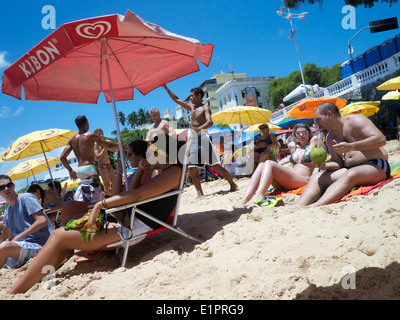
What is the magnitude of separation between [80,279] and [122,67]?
279 cm

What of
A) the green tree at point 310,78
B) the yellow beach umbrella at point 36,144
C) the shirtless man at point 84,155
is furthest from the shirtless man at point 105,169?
the green tree at point 310,78

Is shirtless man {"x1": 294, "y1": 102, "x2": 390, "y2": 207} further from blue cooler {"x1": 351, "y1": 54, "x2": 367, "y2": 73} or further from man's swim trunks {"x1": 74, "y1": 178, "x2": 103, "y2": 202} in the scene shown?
blue cooler {"x1": 351, "y1": 54, "x2": 367, "y2": 73}

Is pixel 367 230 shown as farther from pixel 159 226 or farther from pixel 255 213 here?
pixel 159 226

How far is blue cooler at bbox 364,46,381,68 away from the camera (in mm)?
17352

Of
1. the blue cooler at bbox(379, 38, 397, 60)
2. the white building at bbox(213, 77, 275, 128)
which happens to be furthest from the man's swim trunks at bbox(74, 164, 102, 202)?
the white building at bbox(213, 77, 275, 128)

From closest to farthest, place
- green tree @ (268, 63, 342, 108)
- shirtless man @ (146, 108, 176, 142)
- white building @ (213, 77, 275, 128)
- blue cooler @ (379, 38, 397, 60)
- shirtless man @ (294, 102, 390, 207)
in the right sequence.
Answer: shirtless man @ (294, 102, 390, 207) < shirtless man @ (146, 108, 176, 142) < blue cooler @ (379, 38, 397, 60) < green tree @ (268, 63, 342, 108) < white building @ (213, 77, 275, 128)

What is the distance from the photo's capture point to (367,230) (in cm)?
196

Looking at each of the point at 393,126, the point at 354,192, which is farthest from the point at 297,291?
the point at 393,126

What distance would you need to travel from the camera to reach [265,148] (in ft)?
23.4

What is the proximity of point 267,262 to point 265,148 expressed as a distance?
547cm

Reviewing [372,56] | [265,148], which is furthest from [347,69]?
[265,148]

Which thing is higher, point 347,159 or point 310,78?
point 310,78

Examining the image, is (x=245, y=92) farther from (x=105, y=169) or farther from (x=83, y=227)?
(x=83, y=227)

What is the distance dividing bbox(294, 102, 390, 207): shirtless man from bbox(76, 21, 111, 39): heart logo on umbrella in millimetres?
2247
